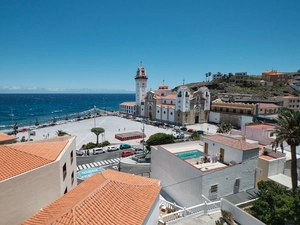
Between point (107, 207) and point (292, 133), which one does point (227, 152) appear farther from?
point (107, 207)

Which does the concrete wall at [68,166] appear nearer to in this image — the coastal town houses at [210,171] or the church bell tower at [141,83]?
the coastal town houses at [210,171]

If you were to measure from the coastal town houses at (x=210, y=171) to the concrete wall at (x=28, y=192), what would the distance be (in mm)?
10846

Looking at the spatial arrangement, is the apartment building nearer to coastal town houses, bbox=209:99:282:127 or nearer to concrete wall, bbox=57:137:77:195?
coastal town houses, bbox=209:99:282:127

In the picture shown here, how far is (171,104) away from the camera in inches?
2963

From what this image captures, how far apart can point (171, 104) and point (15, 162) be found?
65.2m

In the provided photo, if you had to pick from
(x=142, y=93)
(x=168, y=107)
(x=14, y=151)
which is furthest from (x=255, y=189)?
(x=142, y=93)

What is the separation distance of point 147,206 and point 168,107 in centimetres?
6127

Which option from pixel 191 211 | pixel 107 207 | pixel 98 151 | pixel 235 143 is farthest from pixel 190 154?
pixel 98 151

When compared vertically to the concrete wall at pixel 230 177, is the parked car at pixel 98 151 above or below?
below

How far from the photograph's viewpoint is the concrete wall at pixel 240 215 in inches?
484

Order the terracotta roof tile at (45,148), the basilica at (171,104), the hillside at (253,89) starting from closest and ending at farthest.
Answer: the terracotta roof tile at (45,148) < the basilica at (171,104) < the hillside at (253,89)

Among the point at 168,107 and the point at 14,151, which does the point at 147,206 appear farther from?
the point at 168,107

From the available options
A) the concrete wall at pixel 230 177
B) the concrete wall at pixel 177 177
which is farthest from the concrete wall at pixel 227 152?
the concrete wall at pixel 177 177

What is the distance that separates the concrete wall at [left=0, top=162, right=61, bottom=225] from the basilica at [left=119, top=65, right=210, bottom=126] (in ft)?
183
